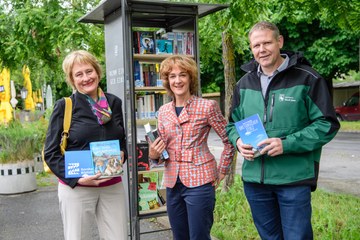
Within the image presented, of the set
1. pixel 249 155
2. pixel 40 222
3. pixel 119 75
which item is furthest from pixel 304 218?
pixel 40 222

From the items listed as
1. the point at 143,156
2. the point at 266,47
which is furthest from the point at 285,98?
the point at 143,156

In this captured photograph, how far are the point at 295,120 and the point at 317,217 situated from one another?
3.02 m

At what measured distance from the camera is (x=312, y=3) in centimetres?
524

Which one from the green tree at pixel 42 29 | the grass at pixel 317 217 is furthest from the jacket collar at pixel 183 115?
the green tree at pixel 42 29

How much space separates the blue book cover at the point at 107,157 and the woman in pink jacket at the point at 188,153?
32 centimetres

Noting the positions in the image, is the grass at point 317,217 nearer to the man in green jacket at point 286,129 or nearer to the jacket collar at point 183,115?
the man in green jacket at point 286,129

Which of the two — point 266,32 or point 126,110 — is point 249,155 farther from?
point 126,110

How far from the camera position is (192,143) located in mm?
3309

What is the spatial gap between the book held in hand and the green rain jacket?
1.05 metres

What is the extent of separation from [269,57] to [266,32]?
0.17 meters

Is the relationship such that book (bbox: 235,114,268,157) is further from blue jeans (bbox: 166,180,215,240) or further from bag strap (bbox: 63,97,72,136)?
bag strap (bbox: 63,97,72,136)

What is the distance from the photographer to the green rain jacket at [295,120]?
9.06ft

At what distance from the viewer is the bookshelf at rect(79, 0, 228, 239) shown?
4367 millimetres

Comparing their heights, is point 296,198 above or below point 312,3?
below
